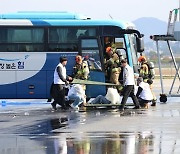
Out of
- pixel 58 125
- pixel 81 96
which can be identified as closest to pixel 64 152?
pixel 58 125

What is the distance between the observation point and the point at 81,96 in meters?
21.4

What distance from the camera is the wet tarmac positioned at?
12.4m

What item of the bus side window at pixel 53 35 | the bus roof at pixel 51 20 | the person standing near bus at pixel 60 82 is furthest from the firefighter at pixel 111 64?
the bus side window at pixel 53 35

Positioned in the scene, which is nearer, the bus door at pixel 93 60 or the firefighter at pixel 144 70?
the firefighter at pixel 144 70

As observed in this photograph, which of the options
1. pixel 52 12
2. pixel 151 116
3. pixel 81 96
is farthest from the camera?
pixel 52 12

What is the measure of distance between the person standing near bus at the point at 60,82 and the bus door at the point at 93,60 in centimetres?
163

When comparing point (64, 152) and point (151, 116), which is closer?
point (64, 152)

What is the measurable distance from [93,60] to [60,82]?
8.04ft

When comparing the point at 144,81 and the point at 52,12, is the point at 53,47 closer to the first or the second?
the point at 52,12

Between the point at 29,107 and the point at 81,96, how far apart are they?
2671 mm

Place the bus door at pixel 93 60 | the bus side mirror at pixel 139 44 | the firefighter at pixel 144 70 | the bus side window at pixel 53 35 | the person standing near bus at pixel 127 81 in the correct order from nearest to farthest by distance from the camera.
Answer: the person standing near bus at pixel 127 81 < the firefighter at pixel 144 70 < the bus door at pixel 93 60 < the bus side mirror at pixel 139 44 < the bus side window at pixel 53 35

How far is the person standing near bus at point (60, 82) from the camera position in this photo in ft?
68.7

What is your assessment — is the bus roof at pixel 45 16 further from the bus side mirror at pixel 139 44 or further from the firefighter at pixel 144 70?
the firefighter at pixel 144 70

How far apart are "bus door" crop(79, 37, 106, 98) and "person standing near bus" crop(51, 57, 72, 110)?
5.35ft
